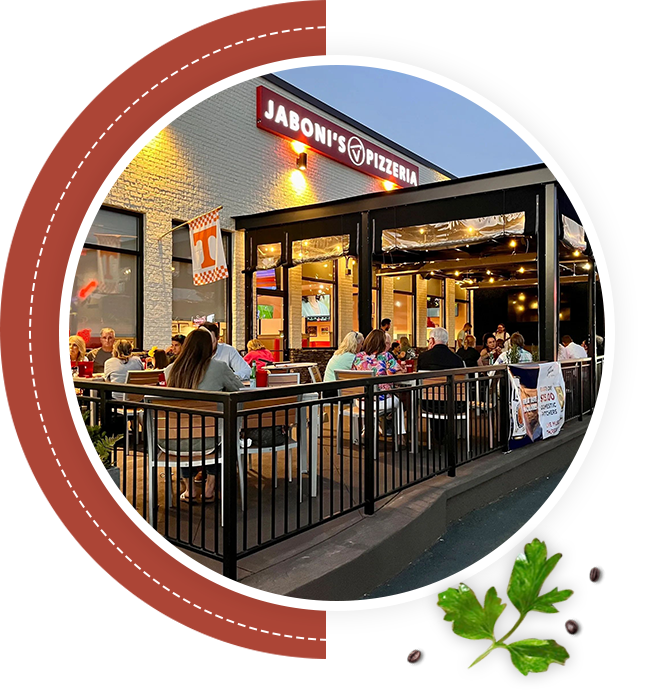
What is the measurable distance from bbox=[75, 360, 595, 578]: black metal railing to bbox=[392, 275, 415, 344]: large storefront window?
944 centimetres

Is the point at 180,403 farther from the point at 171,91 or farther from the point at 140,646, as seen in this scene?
the point at 171,91

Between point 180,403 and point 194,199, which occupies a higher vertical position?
point 194,199

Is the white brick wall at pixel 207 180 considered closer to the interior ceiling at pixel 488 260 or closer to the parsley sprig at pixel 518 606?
the interior ceiling at pixel 488 260

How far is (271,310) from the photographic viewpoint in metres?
11.2

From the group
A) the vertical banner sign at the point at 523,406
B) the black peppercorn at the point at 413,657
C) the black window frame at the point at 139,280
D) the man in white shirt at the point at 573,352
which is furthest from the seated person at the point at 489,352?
the black peppercorn at the point at 413,657

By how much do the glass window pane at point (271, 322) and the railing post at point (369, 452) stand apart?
726cm

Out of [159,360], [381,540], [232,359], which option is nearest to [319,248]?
[159,360]

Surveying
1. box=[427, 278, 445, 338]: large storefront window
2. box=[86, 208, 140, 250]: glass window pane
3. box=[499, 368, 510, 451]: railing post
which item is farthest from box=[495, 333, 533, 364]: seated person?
box=[427, 278, 445, 338]: large storefront window

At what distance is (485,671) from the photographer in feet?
7.09

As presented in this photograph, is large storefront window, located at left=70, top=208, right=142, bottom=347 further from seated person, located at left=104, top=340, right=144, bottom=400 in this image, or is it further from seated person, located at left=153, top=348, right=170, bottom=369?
seated person, located at left=104, top=340, right=144, bottom=400

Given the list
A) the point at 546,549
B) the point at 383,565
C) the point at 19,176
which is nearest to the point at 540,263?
the point at 383,565

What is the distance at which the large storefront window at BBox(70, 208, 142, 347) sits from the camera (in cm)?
832

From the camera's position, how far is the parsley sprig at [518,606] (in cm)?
209

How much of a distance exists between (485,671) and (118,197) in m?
8.10
